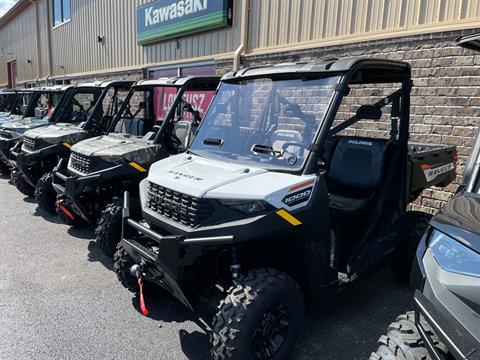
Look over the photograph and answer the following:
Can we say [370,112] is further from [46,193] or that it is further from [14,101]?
[14,101]

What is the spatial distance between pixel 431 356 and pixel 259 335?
1.11 m

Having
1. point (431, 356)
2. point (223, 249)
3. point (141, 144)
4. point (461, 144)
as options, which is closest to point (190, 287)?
point (223, 249)

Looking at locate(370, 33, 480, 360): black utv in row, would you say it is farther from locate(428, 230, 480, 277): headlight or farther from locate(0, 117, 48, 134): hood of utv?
locate(0, 117, 48, 134): hood of utv

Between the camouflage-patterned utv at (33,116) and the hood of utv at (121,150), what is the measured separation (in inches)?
118

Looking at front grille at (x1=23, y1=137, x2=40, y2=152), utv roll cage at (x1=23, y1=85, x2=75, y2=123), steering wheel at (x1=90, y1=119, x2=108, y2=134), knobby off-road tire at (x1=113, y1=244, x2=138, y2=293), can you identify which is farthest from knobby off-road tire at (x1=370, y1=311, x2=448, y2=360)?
utv roll cage at (x1=23, y1=85, x2=75, y2=123)

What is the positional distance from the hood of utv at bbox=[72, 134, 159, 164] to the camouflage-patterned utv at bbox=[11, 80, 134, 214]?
118 cm

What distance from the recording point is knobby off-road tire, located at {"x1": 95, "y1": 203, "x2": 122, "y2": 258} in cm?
393

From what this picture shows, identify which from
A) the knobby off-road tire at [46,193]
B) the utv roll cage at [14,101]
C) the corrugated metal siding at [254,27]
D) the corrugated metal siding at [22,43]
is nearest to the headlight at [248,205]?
the corrugated metal siding at [254,27]

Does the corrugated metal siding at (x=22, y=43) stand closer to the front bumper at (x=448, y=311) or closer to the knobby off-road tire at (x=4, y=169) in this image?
the knobby off-road tire at (x=4, y=169)

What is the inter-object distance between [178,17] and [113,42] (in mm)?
4332

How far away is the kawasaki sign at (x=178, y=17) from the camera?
325 inches

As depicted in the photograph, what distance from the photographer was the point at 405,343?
1812 mm

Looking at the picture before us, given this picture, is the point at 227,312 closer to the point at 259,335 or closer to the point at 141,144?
the point at 259,335

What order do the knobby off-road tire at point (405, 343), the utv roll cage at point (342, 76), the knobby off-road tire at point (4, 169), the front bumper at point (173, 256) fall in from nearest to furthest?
1. the knobby off-road tire at point (405, 343)
2. the front bumper at point (173, 256)
3. the utv roll cage at point (342, 76)
4. the knobby off-road tire at point (4, 169)
